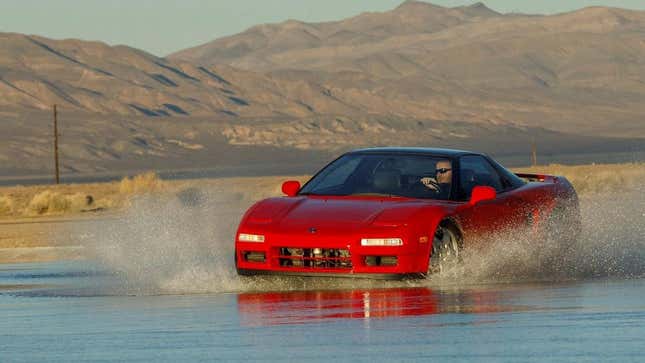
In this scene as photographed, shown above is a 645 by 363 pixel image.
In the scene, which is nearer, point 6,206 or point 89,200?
point 6,206

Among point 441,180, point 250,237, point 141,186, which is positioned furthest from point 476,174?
point 141,186

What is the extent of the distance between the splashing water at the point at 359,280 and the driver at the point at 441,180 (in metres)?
0.65

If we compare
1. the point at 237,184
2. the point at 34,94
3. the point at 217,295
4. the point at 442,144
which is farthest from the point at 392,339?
the point at 34,94

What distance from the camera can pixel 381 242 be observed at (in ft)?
42.3

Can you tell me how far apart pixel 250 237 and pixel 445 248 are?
66.5 inches

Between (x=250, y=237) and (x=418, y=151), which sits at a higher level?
(x=418, y=151)

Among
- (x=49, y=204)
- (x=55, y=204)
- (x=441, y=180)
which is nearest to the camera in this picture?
(x=441, y=180)

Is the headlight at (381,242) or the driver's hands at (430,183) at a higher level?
the driver's hands at (430,183)

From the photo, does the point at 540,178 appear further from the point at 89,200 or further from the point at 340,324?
the point at 89,200

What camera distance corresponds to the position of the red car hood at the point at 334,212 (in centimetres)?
1306

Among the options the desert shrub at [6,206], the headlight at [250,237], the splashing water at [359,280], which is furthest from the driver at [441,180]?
the desert shrub at [6,206]

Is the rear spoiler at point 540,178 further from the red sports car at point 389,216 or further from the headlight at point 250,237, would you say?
the headlight at point 250,237

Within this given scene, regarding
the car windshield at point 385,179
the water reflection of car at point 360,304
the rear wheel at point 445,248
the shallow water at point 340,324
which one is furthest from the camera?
the car windshield at point 385,179

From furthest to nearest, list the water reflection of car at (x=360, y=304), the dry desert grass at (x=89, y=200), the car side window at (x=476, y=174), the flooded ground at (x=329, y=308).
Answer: the dry desert grass at (x=89, y=200), the car side window at (x=476, y=174), the water reflection of car at (x=360, y=304), the flooded ground at (x=329, y=308)
